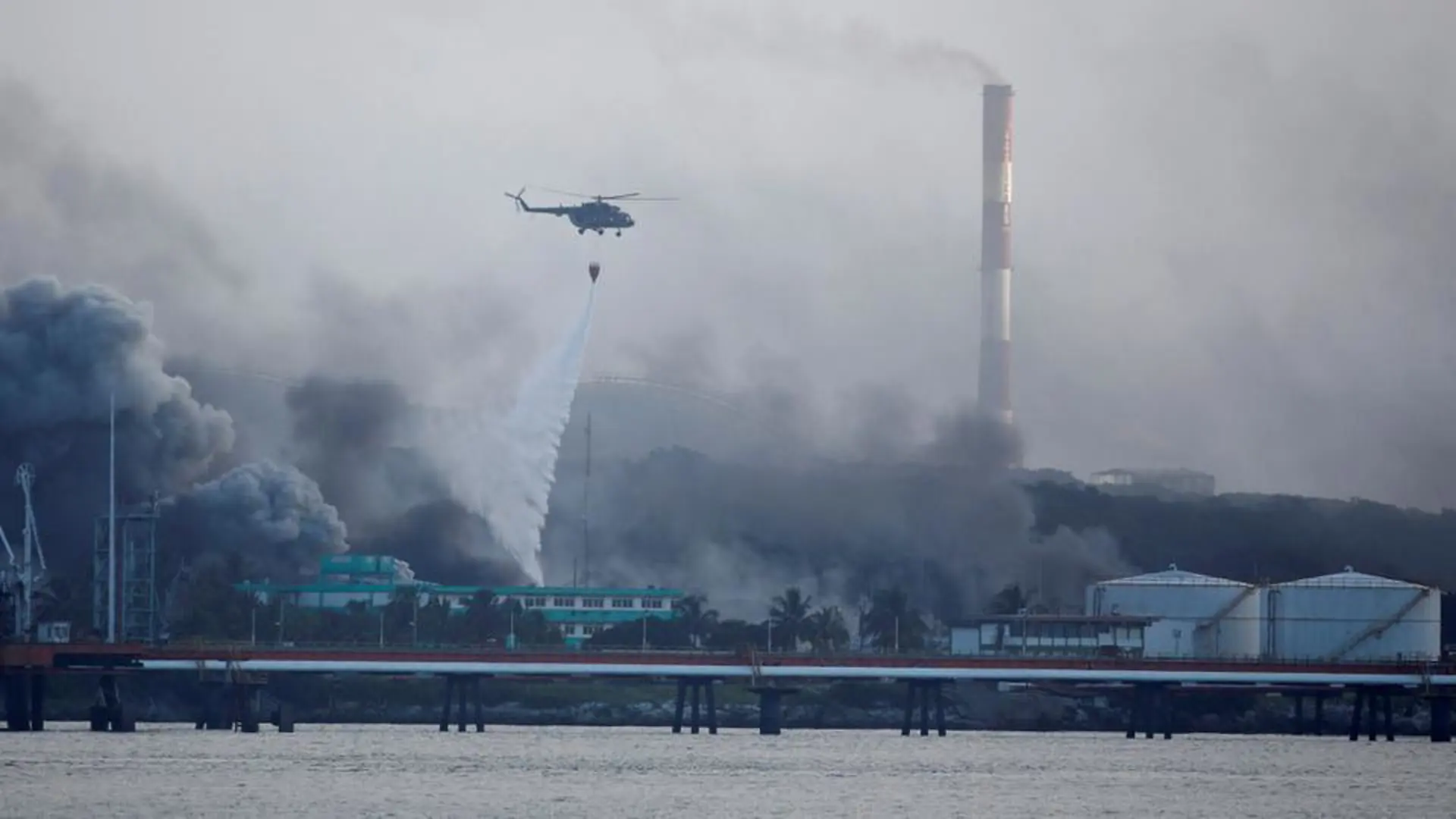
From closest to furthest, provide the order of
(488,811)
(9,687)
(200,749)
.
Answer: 1. (488,811)
2. (200,749)
3. (9,687)

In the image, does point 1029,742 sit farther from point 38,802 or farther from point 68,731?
point 38,802

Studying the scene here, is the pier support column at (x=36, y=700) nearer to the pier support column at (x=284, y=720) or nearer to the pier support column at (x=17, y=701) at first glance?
the pier support column at (x=17, y=701)

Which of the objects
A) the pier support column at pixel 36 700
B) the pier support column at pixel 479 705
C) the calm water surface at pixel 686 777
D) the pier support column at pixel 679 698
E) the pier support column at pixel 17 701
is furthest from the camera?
the pier support column at pixel 679 698

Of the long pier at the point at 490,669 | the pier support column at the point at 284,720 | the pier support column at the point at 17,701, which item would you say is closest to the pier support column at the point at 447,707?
the long pier at the point at 490,669

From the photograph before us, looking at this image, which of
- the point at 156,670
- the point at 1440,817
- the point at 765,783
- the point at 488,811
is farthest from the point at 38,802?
the point at 156,670

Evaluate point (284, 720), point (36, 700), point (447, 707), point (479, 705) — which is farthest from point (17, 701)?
point (479, 705)

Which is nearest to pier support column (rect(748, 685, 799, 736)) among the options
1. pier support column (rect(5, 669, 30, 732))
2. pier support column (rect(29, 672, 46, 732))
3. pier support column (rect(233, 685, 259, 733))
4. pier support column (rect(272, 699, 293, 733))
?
pier support column (rect(272, 699, 293, 733))

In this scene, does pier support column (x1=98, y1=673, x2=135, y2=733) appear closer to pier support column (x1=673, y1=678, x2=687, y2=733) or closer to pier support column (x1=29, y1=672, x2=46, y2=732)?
pier support column (x1=29, y1=672, x2=46, y2=732)

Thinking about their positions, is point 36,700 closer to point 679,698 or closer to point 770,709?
point 679,698

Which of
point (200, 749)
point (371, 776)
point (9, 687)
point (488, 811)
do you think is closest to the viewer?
point (488, 811)
